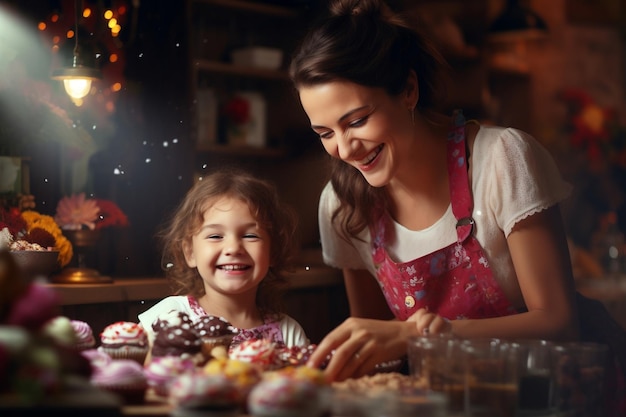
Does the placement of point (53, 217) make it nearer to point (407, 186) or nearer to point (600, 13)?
point (407, 186)

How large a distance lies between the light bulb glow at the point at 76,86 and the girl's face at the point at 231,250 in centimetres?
76

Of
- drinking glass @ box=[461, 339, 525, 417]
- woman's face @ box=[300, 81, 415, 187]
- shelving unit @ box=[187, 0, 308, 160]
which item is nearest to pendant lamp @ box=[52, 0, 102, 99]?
woman's face @ box=[300, 81, 415, 187]

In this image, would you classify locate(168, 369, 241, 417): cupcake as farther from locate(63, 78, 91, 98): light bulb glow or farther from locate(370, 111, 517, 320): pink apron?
locate(63, 78, 91, 98): light bulb glow

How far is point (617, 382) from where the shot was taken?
1.88m

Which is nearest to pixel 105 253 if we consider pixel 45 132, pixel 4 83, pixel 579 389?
pixel 45 132

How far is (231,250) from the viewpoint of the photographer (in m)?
1.94

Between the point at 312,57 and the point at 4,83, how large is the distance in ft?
2.92

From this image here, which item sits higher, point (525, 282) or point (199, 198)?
point (199, 198)

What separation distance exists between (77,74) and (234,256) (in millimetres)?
882

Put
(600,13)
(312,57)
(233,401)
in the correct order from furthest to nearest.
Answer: (600,13) < (312,57) < (233,401)

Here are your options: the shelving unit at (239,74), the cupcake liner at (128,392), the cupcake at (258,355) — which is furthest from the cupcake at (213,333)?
the shelving unit at (239,74)

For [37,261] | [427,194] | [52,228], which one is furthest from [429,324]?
[52,228]

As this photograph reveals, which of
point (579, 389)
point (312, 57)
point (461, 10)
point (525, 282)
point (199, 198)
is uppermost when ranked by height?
point (461, 10)

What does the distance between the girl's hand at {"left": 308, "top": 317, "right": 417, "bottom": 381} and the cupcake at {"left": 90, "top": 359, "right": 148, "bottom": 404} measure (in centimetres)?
30
